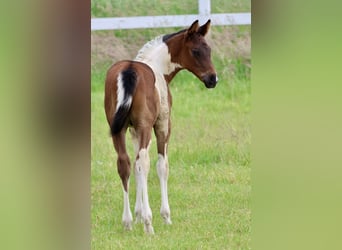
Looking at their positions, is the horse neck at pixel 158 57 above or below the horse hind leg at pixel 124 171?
above

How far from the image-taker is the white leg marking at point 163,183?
1.49m

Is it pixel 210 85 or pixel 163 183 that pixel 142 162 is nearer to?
pixel 163 183

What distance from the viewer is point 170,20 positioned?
1.48m

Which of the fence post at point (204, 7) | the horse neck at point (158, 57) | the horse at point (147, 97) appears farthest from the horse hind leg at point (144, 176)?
the fence post at point (204, 7)

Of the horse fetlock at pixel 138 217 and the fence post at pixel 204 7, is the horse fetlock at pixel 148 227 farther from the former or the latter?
the fence post at pixel 204 7

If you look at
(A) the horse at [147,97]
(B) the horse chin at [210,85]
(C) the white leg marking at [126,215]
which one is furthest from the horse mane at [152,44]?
(C) the white leg marking at [126,215]

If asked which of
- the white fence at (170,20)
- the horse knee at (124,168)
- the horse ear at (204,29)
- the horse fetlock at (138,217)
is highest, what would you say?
the white fence at (170,20)

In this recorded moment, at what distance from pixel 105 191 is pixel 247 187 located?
0.25m

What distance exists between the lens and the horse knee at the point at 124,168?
1478 mm

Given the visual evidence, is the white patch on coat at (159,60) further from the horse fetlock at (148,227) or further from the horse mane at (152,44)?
the horse fetlock at (148,227)

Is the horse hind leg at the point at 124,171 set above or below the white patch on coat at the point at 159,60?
below

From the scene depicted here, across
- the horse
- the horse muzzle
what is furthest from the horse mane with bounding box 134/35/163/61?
the horse muzzle

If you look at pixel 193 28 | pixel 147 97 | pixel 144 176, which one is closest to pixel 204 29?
pixel 193 28
